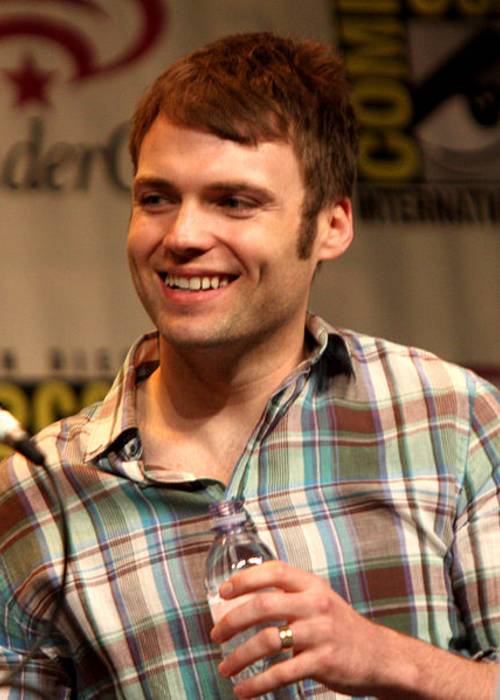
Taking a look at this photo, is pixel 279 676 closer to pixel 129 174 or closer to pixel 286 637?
pixel 286 637

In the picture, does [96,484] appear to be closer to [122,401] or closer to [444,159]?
[122,401]

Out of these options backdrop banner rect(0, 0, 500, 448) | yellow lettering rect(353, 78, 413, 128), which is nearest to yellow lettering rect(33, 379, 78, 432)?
backdrop banner rect(0, 0, 500, 448)

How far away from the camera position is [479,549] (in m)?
2.66

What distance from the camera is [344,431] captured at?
2770mm

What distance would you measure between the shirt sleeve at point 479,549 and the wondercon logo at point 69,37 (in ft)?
7.98

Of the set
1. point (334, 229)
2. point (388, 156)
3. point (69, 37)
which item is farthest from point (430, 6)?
point (334, 229)

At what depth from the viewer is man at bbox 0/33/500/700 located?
2.61m

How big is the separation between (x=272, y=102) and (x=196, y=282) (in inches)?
14.8

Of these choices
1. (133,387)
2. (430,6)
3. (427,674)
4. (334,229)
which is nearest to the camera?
(427,674)

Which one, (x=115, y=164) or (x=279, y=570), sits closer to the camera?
(x=279, y=570)

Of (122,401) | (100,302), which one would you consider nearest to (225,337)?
(122,401)

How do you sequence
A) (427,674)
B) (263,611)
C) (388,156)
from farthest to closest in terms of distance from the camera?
(388,156) → (427,674) → (263,611)

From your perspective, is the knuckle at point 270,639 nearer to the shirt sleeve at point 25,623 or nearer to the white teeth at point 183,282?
the shirt sleeve at point 25,623

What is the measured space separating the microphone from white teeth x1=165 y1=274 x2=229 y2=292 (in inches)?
21.2
